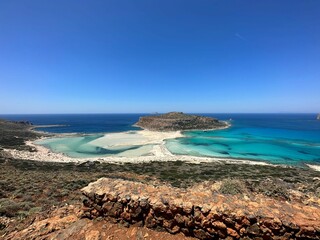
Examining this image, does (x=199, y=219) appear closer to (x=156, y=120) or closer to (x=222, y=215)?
(x=222, y=215)

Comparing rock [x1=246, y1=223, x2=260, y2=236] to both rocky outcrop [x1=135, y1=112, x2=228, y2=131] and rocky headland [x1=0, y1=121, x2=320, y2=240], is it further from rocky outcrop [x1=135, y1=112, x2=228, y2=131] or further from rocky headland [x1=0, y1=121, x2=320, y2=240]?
rocky outcrop [x1=135, y1=112, x2=228, y2=131]

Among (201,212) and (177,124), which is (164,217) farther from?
(177,124)

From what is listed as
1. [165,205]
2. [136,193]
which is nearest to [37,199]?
[136,193]

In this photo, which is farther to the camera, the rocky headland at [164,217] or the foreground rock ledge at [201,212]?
the rocky headland at [164,217]

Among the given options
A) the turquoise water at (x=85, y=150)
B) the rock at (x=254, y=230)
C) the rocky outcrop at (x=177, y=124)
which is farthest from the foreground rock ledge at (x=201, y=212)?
the rocky outcrop at (x=177, y=124)

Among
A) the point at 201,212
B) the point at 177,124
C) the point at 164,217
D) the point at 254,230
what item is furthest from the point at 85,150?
the point at 177,124

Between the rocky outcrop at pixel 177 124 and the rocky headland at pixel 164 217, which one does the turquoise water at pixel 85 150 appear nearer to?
the rocky headland at pixel 164 217

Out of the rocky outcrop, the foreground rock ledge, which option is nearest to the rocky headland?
the foreground rock ledge

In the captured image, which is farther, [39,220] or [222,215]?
[39,220]
